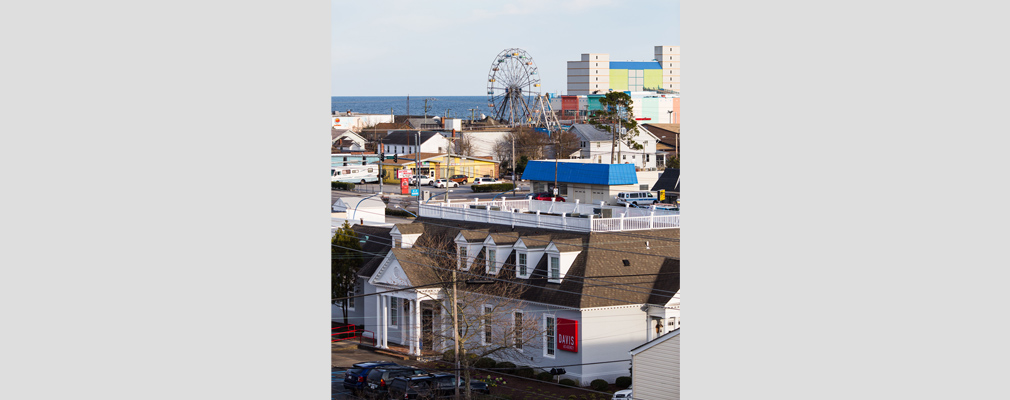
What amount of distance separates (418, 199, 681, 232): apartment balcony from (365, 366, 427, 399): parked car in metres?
5.67

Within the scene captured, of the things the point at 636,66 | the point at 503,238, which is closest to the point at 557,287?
the point at 503,238

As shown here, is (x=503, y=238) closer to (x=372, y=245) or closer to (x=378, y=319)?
(x=378, y=319)

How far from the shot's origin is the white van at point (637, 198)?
40.6 metres

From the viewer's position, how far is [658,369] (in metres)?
17.8

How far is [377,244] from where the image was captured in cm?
2888

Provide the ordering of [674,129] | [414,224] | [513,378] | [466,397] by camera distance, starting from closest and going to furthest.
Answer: [466,397]
[513,378]
[414,224]
[674,129]

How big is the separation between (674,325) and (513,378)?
348 cm

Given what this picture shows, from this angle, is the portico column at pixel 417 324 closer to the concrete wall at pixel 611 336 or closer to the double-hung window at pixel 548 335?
the double-hung window at pixel 548 335

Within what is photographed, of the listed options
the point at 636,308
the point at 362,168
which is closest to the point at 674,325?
the point at 636,308

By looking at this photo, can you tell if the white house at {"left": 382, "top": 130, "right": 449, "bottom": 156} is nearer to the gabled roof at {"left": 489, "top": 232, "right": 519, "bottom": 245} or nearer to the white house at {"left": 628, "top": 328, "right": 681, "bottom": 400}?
the gabled roof at {"left": 489, "top": 232, "right": 519, "bottom": 245}

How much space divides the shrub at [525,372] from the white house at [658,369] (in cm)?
423

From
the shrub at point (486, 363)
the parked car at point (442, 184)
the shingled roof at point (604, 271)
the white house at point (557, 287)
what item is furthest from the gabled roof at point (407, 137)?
the shrub at point (486, 363)

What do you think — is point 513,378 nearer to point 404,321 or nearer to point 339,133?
point 404,321

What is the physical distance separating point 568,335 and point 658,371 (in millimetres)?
4927
